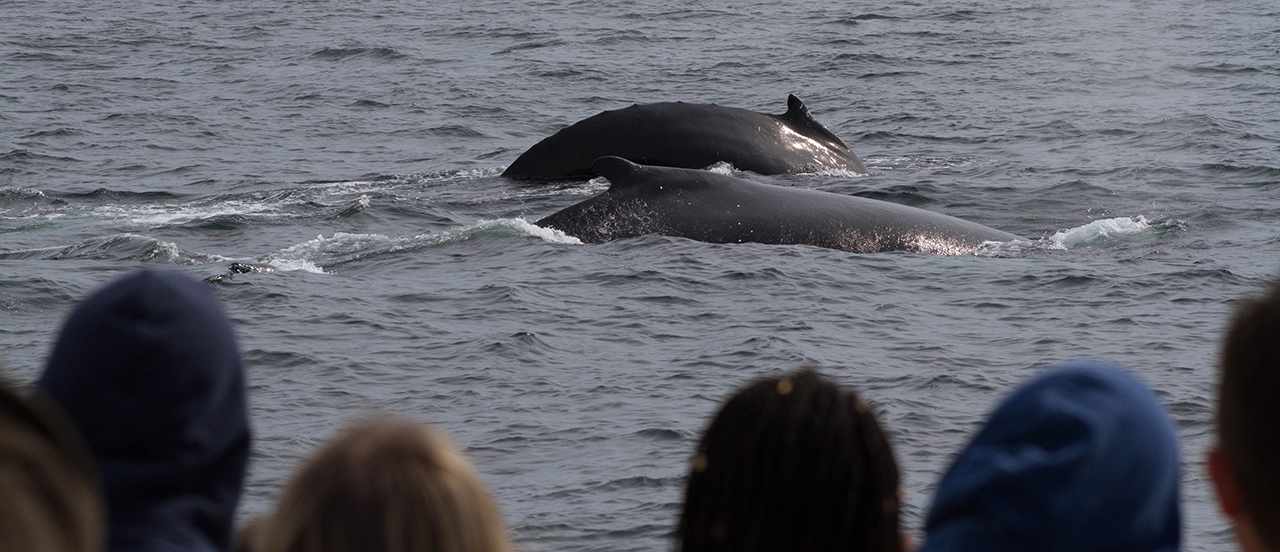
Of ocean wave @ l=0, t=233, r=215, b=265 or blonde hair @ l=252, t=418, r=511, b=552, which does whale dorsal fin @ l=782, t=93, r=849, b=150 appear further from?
blonde hair @ l=252, t=418, r=511, b=552

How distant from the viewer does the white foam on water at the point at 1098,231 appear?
50.6 feet

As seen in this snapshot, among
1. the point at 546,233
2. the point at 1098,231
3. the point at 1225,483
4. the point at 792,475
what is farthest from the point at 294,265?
the point at 1225,483

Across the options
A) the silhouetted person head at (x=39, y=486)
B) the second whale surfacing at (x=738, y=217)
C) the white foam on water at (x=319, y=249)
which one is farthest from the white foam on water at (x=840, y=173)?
the silhouetted person head at (x=39, y=486)

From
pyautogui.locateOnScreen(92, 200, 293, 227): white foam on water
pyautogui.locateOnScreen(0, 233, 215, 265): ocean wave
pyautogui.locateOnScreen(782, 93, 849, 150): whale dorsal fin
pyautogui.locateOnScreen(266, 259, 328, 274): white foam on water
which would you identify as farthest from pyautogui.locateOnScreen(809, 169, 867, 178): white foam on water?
pyautogui.locateOnScreen(0, 233, 215, 265): ocean wave

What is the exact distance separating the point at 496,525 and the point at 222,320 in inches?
29.9

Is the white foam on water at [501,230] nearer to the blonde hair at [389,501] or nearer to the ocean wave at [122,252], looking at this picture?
the ocean wave at [122,252]

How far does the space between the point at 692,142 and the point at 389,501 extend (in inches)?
582

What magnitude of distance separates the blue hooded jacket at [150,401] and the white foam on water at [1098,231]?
12.5 metres

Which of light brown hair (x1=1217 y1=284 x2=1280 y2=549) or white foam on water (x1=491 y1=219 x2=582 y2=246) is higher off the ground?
light brown hair (x1=1217 y1=284 x2=1280 y2=549)

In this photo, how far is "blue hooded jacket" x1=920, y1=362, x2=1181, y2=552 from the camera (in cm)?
294

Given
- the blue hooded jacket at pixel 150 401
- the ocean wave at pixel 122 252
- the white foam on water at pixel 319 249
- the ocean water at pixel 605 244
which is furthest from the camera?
the ocean wave at pixel 122 252

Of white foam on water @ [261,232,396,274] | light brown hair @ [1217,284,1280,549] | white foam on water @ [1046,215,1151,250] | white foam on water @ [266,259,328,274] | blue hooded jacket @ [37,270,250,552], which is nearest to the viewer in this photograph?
light brown hair @ [1217,284,1280,549]

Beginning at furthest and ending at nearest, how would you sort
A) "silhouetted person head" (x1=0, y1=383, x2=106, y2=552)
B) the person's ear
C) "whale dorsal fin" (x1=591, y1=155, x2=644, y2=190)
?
1. "whale dorsal fin" (x1=591, y1=155, x2=644, y2=190)
2. the person's ear
3. "silhouetted person head" (x1=0, y1=383, x2=106, y2=552)

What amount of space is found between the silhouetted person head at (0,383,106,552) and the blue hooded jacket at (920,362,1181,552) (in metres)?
1.30
